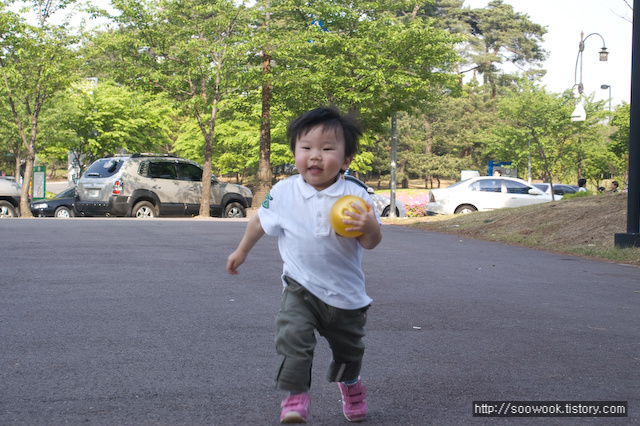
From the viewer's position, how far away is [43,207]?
22312 mm

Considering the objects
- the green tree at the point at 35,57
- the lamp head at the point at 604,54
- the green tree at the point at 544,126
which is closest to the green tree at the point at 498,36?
the green tree at the point at 544,126

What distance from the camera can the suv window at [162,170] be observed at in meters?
20.4

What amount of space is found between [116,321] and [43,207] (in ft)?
60.8

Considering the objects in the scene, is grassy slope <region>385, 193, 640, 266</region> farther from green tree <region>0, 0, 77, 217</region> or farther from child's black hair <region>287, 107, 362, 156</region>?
green tree <region>0, 0, 77, 217</region>

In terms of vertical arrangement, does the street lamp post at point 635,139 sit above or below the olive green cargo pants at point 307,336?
above

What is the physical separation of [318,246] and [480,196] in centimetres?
1857

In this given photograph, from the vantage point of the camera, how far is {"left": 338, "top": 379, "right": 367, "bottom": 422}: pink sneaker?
3.14m

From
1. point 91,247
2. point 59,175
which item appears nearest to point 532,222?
point 91,247

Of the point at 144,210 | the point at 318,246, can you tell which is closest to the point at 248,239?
the point at 318,246

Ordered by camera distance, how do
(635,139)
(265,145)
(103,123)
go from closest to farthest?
(635,139)
(265,145)
(103,123)

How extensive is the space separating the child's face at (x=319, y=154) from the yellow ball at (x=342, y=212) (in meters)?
0.19

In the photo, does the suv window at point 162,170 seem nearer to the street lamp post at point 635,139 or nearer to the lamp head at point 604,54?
the street lamp post at point 635,139

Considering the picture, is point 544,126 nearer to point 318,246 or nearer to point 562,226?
point 562,226

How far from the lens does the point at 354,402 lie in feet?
10.4
